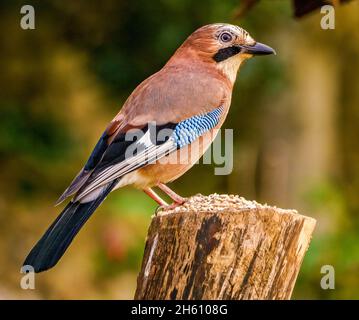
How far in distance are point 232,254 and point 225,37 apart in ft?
6.20

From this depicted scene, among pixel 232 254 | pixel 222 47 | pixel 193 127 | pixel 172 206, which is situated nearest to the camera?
pixel 232 254

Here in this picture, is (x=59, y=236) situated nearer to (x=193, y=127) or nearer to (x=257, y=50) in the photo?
(x=193, y=127)

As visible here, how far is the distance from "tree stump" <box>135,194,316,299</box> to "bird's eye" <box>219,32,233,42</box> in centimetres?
164

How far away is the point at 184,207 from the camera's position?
4625mm

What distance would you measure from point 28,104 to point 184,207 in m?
5.17

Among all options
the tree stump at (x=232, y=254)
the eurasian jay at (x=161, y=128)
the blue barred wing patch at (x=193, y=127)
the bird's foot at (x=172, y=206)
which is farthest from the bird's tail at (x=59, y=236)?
the blue barred wing patch at (x=193, y=127)

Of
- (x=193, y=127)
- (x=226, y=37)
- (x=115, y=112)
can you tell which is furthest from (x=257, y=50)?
(x=115, y=112)

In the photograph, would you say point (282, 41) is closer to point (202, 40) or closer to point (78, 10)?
point (78, 10)

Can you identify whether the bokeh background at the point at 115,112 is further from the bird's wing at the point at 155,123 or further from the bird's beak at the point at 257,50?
the bird's wing at the point at 155,123

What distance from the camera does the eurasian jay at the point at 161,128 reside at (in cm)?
447

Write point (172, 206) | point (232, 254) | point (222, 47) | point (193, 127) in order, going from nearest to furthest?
point (232, 254) < point (172, 206) < point (193, 127) < point (222, 47)

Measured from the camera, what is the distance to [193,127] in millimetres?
5016

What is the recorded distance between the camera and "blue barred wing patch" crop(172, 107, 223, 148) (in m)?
4.92

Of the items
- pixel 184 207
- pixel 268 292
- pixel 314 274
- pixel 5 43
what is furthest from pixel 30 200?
pixel 268 292
